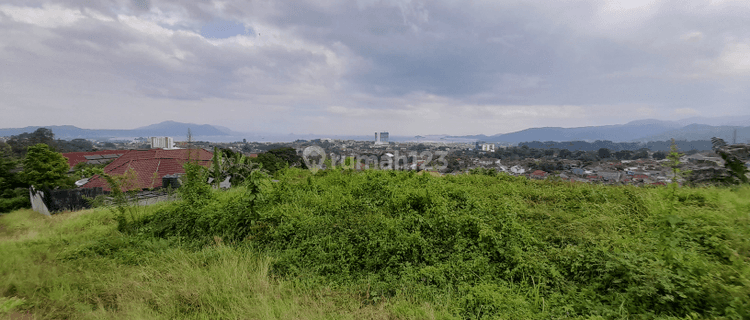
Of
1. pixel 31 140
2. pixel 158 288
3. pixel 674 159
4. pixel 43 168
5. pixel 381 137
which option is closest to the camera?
pixel 158 288

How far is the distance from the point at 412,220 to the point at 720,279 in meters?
2.79

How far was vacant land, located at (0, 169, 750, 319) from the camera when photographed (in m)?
2.34

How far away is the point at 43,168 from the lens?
19344mm

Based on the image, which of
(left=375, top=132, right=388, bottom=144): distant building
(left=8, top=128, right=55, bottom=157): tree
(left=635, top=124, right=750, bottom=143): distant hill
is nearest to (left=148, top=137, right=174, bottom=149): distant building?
(left=375, top=132, right=388, bottom=144): distant building

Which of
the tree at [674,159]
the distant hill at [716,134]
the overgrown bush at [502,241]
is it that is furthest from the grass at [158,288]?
the distant hill at [716,134]

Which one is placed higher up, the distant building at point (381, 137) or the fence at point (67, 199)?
the distant building at point (381, 137)

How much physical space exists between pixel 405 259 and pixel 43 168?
95.3 ft

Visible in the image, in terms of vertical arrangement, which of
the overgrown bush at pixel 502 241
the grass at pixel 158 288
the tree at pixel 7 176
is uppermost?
the overgrown bush at pixel 502 241

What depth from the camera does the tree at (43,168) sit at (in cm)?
1928

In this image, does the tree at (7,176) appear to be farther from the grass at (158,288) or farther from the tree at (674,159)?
the tree at (674,159)

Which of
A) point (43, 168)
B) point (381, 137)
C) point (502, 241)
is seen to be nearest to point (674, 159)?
point (502, 241)

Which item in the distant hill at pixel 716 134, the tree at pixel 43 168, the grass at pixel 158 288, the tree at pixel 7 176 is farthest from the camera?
the tree at pixel 7 176

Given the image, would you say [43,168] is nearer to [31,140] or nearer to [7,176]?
[7,176]

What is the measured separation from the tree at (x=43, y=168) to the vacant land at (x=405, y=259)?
889 inches
